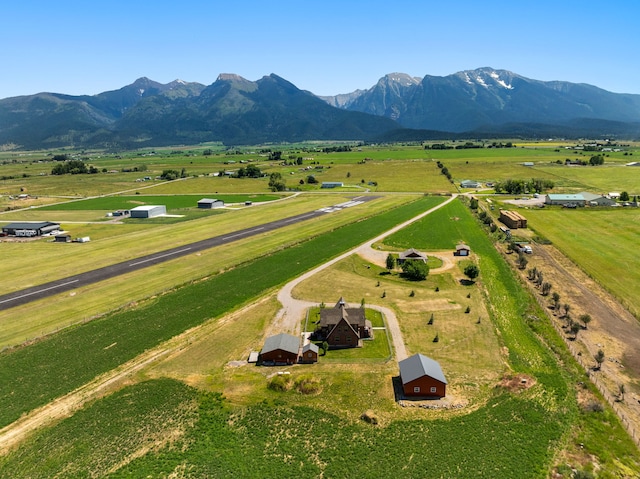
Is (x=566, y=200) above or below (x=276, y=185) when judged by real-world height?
above

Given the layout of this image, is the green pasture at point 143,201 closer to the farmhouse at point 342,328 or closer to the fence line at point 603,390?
the farmhouse at point 342,328

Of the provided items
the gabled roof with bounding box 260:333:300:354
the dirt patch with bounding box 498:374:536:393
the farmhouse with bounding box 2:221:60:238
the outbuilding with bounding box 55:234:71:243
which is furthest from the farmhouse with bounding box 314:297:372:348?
the farmhouse with bounding box 2:221:60:238

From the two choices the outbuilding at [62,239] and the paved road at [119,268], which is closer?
the paved road at [119,268]

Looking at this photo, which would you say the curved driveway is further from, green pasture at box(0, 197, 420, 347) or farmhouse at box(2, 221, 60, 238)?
farmhouse at box(2, 221, 60, 238)

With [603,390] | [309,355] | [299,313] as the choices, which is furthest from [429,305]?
[603,390]

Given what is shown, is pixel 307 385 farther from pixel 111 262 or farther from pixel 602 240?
pixel 602 240

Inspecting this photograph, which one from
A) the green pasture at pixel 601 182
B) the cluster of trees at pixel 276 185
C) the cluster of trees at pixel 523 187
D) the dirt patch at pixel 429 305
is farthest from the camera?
the cluster of trees at pixel 276 185

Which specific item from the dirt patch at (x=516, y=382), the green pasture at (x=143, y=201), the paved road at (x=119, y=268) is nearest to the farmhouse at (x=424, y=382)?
the dirt patch at (x=516, y=382)
